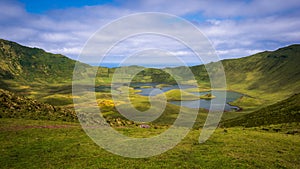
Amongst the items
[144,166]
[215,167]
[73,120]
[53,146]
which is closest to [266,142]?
[215,167]

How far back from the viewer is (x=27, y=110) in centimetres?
4872

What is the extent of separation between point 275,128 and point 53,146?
39049 mm

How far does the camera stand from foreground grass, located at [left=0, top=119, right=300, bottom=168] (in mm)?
22922

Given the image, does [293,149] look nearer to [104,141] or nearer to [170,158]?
[170,158]

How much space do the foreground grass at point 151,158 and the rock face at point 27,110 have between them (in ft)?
33.3

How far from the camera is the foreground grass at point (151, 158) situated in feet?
75.2

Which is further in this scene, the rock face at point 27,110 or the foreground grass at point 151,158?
the rock face at point 27,110

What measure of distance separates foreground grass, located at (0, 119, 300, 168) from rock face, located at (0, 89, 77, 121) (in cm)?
1015

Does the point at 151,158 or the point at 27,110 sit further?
the point at 27,110

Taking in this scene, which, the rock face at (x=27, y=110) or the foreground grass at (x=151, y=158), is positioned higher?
the rock face at (x=27, y=110)

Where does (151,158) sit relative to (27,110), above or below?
below

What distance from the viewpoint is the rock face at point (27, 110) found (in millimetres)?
45812

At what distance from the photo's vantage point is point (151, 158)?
81.1ft

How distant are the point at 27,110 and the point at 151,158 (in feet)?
117
